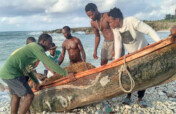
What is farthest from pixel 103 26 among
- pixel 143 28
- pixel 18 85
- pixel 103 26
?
pixel 18 85

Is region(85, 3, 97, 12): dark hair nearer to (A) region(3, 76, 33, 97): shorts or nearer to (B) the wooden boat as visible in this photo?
(B) the wooden boat

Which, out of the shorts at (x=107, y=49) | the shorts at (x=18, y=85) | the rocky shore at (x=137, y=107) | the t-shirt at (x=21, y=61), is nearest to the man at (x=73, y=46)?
the shorts at (x=107, y=49)

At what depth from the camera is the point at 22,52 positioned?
2.89 meters

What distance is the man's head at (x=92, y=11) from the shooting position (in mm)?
4234

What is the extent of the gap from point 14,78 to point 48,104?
114 cm

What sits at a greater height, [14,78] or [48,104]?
[14,78]

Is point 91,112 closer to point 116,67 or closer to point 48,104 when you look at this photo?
point 48,104

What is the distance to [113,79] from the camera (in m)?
3.11

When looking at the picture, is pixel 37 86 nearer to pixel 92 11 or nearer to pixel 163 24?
pixel 92 11

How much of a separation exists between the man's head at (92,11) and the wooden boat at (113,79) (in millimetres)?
1717

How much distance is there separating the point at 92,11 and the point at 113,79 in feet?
6.41

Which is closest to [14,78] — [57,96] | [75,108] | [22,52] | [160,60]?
[22,52]

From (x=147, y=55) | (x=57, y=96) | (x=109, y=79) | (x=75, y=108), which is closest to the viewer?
(x=147, y=55)

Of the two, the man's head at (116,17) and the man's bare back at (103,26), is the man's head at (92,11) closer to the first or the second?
the man's bare back at (103,26)
